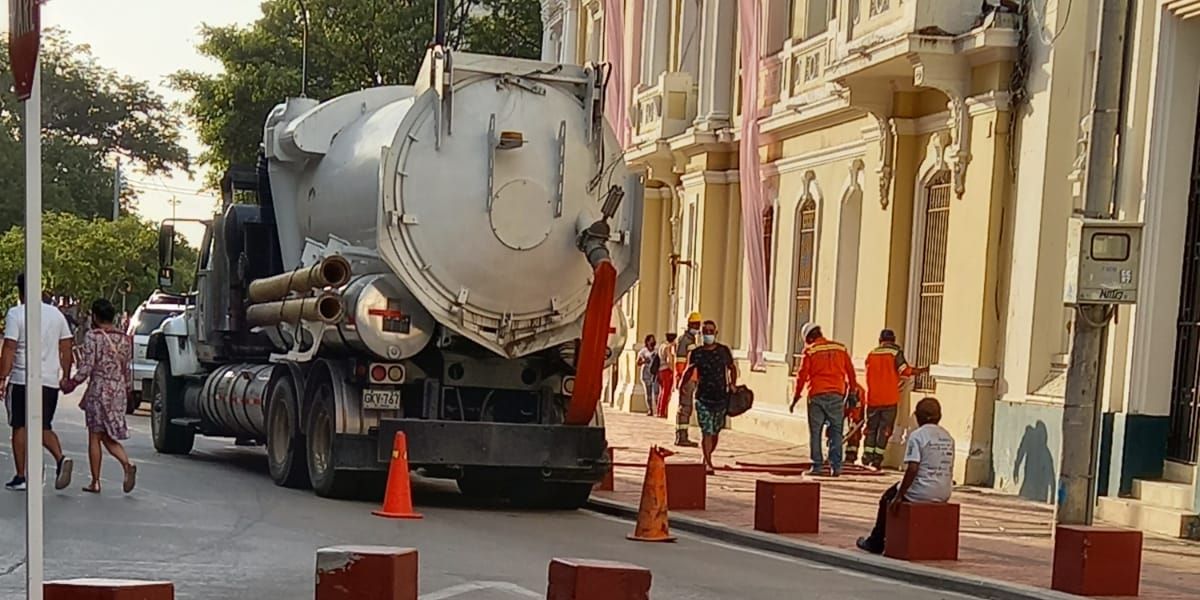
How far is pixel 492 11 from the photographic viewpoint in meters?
51.5

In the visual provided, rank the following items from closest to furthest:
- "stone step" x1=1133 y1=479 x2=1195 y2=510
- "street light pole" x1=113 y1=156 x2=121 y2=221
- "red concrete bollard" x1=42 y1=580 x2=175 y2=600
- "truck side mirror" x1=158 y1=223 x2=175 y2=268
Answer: "red concrete bollard" x1=42 y1=580 x2=175 y2=600 < "stone step" x1=1133 y1=479 x2=1195 y2=510 < "truck side mirror" x1=158 y1=223 x2=175 y2=268 < "street light pole" x1=113 y1=156 x2=121 y2=221

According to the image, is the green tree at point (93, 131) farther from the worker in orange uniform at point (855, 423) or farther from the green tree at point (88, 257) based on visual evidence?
the worker in orange uniform at point (855, 423)

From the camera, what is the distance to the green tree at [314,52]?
48.9 meters

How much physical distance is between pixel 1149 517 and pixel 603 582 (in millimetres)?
8817

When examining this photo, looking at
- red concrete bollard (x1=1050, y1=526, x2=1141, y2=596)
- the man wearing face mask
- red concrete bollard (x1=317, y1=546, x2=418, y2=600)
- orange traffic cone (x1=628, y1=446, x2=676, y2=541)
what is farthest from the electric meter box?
the man wearing face mask

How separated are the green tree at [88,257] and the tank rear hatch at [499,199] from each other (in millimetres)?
49617

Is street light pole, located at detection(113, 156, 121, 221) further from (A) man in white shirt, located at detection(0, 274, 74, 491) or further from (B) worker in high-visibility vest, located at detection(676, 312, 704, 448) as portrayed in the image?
(A) man in white shirt, located at detection(0, 274, 74, 491)

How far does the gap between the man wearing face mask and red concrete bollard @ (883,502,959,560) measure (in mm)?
7322

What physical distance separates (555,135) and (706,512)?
3.59m

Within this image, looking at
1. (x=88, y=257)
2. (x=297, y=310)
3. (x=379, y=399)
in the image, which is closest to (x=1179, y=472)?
(x=379, y=399)

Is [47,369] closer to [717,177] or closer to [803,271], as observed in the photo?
[803,271]

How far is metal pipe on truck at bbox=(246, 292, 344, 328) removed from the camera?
52.1 feet

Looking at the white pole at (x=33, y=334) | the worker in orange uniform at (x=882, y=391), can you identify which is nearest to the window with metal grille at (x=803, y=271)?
the worker in orange uniform at (x=882, y=391)

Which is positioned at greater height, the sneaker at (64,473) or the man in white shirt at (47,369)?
the man in white shirt at (47,369)
